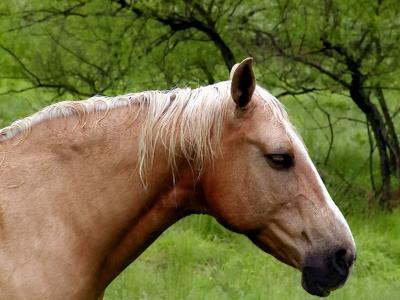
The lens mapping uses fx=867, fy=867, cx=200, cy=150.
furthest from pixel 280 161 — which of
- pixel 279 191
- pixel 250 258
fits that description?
pixel 250 258

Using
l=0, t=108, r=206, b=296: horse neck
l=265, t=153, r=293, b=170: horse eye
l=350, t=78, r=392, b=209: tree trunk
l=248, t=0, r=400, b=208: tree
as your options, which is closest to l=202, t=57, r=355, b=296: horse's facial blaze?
l=265, t=153, r=293, b=170: horse eye

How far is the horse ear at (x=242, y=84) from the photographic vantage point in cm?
300

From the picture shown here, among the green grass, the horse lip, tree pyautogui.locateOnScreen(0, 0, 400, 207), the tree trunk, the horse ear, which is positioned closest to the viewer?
the horse ear

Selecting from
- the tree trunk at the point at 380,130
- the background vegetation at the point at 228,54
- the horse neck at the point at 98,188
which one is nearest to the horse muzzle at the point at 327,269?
the horse neck at the point at 98,188

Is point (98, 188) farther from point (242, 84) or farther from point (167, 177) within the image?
point (242, 84)

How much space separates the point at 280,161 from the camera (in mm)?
3029

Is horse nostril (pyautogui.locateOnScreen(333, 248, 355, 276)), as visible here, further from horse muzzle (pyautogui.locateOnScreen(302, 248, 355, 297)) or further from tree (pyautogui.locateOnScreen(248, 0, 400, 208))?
tree (pyautogui.locateOnScreen(248, 0, 400, 208))

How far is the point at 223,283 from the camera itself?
19.7 ft

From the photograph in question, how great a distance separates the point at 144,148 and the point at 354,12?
538 centimetres

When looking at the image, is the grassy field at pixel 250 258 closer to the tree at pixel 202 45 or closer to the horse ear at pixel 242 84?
the tree at pixel 202 45

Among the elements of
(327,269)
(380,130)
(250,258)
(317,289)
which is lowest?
(250,258)

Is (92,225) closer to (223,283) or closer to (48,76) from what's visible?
(223,283)

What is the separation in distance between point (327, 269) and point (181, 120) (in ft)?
2.42

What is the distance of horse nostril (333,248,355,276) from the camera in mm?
3037
